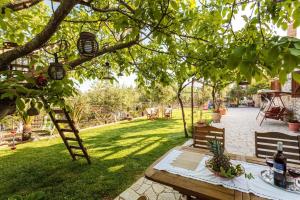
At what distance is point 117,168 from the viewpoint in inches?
164

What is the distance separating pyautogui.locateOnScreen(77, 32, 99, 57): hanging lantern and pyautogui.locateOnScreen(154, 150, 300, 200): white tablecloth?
6.02 feet

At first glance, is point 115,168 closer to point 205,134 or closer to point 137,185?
point 137,185

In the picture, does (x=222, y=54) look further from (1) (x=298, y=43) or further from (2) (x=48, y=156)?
(2) (x=48, y=156)

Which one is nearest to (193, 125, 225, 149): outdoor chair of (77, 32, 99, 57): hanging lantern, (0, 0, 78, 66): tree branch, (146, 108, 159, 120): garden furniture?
(77, 32, 99, 57): hanging lantern

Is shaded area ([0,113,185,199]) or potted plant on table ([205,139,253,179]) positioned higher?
potted plant on table ([205,139,253,179])

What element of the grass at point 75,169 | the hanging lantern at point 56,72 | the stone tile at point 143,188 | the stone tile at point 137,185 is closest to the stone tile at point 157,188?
the stone tile at point 143,188

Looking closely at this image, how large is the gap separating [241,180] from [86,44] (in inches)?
102

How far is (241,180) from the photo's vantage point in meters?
1.80

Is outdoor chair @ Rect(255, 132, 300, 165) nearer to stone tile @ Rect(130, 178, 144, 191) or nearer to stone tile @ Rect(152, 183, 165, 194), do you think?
stone tile @ Rect(152, 183, 165, 194)

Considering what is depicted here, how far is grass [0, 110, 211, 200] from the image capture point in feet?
10.7

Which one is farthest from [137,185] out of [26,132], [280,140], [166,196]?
[26,132]

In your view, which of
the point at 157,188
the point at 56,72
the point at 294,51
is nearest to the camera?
the point at 294,51

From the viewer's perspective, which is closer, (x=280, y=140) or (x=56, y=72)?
(x=56, y=72)

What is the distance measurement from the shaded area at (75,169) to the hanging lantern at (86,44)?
251 cm
